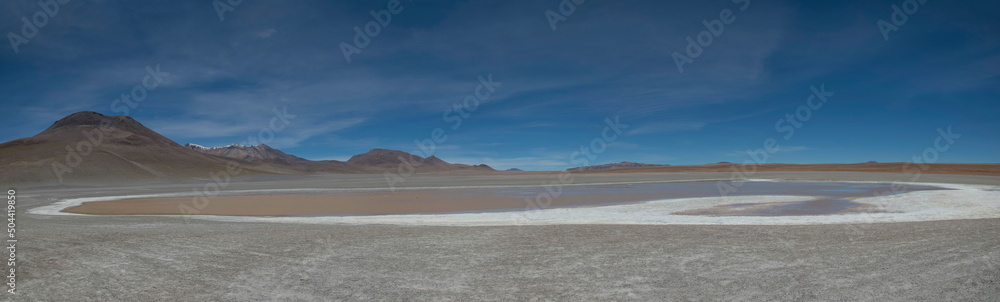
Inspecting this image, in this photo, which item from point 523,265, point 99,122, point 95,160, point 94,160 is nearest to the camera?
point 523,265

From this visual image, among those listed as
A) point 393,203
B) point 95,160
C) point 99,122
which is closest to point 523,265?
point 393,203

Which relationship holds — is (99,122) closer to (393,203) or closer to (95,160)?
(95,160)

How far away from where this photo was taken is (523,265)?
9906mm

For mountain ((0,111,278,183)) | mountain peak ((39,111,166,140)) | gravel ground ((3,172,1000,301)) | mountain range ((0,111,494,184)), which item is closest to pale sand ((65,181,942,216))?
gravel ground ((3,172,1000,301))

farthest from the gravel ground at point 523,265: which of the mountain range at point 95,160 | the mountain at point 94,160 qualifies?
the mountain at point 94,160

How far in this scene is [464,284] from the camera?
857cm

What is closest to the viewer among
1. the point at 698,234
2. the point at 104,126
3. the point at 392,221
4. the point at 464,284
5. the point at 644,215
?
the point at 464,284

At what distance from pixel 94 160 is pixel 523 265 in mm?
124645

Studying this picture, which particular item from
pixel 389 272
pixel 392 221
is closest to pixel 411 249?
pixel 389 272

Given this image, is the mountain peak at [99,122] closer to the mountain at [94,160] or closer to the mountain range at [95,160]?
the mountain range at [95,160]

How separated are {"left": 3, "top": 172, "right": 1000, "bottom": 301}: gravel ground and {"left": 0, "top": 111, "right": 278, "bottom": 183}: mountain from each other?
95.1 m

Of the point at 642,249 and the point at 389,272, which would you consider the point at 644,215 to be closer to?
the point at 642,249

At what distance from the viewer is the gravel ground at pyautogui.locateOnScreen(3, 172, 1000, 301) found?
784cm

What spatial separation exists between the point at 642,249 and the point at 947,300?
200 inches
